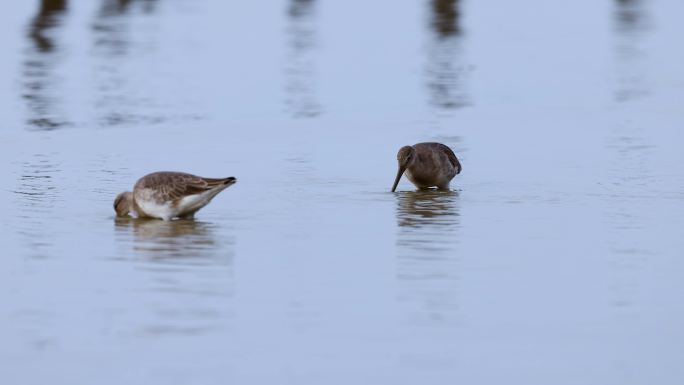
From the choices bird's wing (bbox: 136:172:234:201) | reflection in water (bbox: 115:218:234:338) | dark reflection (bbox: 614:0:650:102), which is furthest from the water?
bird's wing (bbox: 136:172:234:201)

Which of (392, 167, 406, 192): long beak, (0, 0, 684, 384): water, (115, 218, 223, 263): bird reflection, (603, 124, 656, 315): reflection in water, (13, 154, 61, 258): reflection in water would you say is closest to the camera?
(0, 0, 684, 384): water

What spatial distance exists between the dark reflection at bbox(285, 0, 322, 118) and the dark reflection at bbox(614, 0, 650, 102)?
495 cm

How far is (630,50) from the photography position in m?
33.9

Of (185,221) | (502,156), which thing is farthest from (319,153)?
(185,221)

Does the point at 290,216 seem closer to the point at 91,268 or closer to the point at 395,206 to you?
the point at 395,206

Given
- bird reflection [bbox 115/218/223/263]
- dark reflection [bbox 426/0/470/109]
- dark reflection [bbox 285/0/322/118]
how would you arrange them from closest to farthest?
bird reflection [bbox 115/218/223/263]
dark reflection [bbox 285/0/322/118]
dark reflection [bbox 426/0/470/109]

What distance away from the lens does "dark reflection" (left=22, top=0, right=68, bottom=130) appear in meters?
23.4

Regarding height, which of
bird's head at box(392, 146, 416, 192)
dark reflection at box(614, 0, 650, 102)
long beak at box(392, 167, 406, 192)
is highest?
bird's head at box(392, 146, 416, 192)

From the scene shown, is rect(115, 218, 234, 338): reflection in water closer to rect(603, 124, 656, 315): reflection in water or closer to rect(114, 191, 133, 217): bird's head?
rect(114, 191, 133, 217): bird's head

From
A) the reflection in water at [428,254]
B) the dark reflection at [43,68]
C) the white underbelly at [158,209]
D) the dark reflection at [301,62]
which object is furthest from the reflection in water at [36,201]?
the dark reflection at [301,62]

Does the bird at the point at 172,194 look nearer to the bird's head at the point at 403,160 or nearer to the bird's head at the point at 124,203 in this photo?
the bird's head at the point at 124,203

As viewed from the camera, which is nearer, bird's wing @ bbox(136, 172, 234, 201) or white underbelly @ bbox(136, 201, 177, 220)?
bird's wing @ bbox(136, 172, 234, 201)

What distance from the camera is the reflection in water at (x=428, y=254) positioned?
36.0ft

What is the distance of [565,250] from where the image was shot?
1327cm
